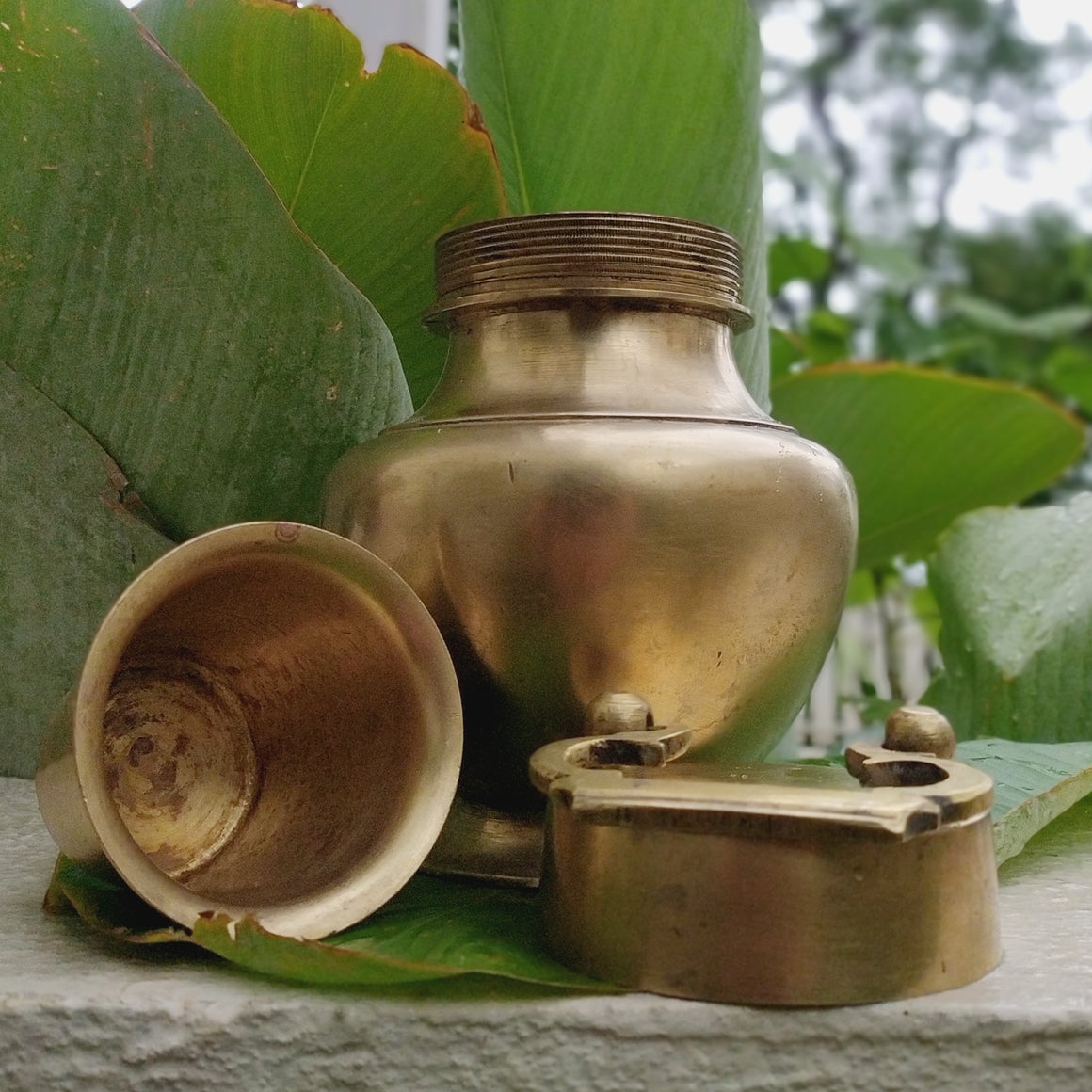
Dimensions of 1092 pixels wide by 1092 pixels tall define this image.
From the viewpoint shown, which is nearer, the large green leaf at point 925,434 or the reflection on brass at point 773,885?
the reflection on brass at point 773,885

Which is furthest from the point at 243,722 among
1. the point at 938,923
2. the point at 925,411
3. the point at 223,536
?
the point at 925,411

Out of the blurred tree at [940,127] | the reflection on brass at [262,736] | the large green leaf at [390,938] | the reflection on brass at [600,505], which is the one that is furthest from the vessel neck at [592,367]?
the blurred tree at [940,127]

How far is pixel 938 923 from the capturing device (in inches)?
22.2

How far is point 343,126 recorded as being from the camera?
0.95 metres

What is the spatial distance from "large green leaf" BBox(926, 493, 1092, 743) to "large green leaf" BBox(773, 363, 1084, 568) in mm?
104

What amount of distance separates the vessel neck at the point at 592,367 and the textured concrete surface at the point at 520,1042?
32 cm

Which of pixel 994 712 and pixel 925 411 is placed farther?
pixel 925 411

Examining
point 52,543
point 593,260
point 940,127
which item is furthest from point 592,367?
point 940,127

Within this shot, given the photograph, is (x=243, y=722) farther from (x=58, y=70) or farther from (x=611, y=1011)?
(x=58, y=70)

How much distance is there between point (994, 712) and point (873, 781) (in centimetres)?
54

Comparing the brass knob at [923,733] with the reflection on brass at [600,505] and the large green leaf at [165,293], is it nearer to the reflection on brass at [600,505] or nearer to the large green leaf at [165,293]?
the reflection on brass at [600,505]

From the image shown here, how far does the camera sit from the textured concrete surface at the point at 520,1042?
551 millimetres

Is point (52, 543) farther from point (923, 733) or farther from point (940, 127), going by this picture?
point (940, 127)

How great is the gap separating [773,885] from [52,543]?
0.65m
